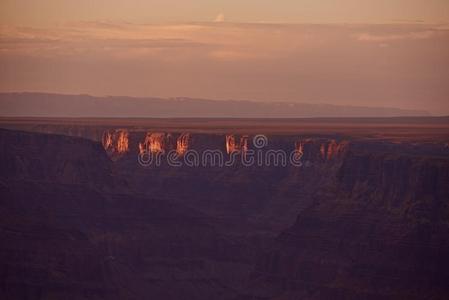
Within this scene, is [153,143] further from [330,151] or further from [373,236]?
[373,236]

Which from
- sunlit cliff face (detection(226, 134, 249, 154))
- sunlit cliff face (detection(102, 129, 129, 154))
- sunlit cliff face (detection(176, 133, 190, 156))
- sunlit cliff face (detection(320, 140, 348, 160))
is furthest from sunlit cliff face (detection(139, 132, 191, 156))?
sunlit cliff face (detection(320, 140, 348, 160))

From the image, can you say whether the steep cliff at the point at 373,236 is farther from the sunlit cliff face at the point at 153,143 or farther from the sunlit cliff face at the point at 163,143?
the sunlit cliff face at the point at 153,143

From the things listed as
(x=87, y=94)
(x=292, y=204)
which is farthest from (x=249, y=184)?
(x=87, y=94)

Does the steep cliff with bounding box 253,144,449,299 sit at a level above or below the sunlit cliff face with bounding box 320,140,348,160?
below

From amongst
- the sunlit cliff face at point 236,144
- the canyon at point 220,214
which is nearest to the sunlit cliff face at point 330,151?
the canyon at point 220,214

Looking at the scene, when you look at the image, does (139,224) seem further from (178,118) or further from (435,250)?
(435,250)

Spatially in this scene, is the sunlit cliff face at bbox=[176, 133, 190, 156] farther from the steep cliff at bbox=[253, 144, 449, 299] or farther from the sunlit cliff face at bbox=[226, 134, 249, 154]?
the steep cliff at bbox=[253, 144, 449, 299]
